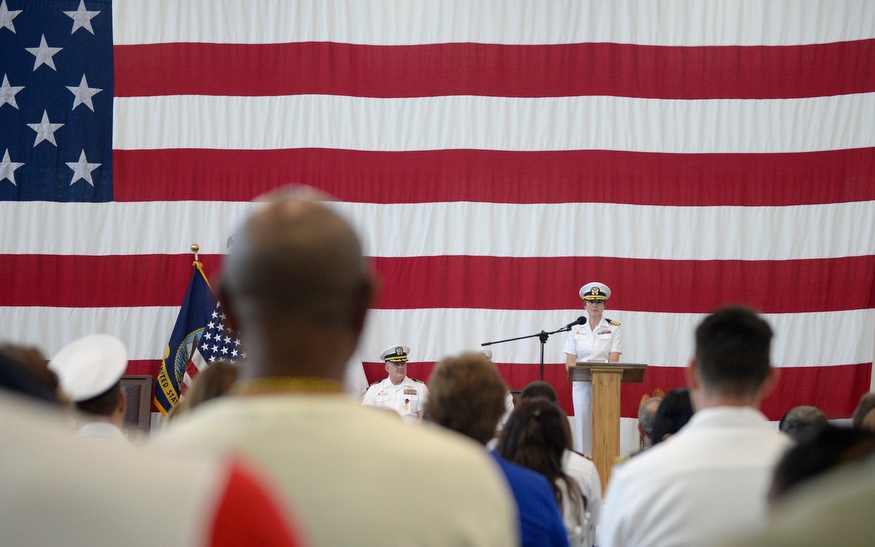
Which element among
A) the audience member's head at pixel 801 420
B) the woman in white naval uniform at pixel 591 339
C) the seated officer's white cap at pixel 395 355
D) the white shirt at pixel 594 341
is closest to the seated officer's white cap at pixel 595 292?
the woman in white naval uniform at pixel 591 339

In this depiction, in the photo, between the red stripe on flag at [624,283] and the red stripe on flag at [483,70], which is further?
the red stripe on flag at [483,70]

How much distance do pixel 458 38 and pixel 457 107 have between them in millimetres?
572

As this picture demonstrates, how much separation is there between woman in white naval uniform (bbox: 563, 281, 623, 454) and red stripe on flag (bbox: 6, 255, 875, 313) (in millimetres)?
457

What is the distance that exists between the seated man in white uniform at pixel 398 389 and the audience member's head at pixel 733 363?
211 inches

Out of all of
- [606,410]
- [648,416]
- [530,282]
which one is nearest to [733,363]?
[648,416]

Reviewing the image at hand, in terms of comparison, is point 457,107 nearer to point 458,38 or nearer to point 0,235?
point 458,38

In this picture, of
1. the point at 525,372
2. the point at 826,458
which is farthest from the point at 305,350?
the point at 525,372

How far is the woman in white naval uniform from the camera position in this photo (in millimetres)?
6797

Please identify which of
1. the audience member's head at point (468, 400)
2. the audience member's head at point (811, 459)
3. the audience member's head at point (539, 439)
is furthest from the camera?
the audience member's head at point (539, 439)

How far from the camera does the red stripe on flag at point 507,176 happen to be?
294 inches

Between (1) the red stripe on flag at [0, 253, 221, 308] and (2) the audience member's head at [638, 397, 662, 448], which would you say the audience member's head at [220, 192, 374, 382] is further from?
(1) the red stripe on flag at [0, 253, 221, 308]

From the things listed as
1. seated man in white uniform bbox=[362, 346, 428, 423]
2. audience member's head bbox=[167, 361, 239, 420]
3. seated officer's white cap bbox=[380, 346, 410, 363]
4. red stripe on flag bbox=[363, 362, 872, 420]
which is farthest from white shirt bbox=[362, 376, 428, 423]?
audience member's head bbox=[167, 361, 239, 420]

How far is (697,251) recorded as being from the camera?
751cm

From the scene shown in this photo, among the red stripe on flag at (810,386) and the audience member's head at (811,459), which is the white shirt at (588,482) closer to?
the audience member's head at (811,459)
